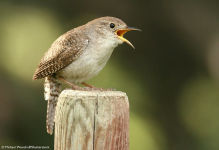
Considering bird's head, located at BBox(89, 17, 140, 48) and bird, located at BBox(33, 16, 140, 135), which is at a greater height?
bird's head, located at BBox(89, 17, 140, 48)

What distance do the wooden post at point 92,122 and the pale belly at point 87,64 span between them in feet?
5.88

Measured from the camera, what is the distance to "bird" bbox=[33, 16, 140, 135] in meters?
5.54

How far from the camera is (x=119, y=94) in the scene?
3787mm

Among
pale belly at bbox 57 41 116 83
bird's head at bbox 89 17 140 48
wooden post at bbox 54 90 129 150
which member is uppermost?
bird's head at bbox 89 17 140 48

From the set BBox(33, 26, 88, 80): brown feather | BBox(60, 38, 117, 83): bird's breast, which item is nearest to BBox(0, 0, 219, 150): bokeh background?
BBox(33, 26, 88, 80): brown feather

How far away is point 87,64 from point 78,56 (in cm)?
15

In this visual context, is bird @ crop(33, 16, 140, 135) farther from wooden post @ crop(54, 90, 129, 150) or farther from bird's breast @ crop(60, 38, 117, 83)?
wooden post @ crop(54, 90, 129, 150)

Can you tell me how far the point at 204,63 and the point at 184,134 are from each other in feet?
4.78

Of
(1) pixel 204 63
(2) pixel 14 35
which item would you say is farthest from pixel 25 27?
(1) pixel 204 63

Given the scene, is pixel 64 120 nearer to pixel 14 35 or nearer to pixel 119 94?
pixel 119 94

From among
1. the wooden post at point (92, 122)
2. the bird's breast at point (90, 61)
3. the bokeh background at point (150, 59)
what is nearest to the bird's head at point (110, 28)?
the bird's breast at point (90, 61)

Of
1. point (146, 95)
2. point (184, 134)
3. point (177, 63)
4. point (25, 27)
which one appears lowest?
point (184, 134)

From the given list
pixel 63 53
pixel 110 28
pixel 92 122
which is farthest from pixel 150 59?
pixel 92 122

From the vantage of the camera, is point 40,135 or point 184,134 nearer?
point 40,135
